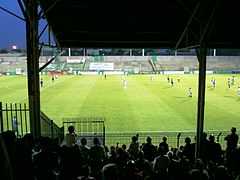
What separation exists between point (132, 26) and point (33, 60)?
3537 mm

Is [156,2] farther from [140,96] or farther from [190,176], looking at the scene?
[140,96]

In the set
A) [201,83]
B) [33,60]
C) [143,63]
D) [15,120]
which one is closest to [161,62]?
[143,63]

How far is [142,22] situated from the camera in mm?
10805

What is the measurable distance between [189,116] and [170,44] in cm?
1326

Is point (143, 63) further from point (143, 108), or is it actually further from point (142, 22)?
point (142, 22)

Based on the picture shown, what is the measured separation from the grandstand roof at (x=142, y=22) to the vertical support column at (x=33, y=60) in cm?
37

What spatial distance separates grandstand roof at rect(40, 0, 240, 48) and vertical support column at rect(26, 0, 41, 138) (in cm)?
37

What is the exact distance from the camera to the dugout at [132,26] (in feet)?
28.7

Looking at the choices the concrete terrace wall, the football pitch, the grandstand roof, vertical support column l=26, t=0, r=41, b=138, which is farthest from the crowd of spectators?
the concrete terrace wall

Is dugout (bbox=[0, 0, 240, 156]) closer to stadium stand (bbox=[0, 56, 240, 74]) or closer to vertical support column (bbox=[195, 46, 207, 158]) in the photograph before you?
vertical support column (bbox=[195, 46, 207, 158])

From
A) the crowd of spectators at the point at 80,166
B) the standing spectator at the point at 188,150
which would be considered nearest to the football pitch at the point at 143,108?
the standing spectator at the point at 188,150

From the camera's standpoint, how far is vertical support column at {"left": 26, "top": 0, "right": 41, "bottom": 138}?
8.34 meters

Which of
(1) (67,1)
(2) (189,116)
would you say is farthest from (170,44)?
(2) (189,116)

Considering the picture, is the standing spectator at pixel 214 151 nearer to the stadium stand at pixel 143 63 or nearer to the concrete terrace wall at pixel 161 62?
the stadium stand at pixel 143 63
